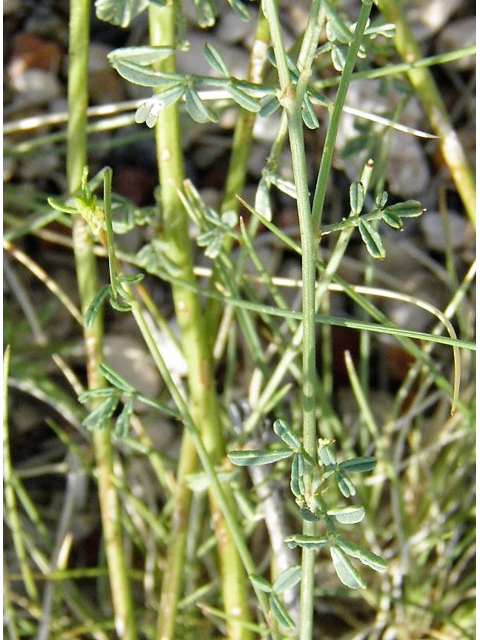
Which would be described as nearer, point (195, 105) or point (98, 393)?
point (195, 105)

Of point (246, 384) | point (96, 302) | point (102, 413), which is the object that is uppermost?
point (96, 302)

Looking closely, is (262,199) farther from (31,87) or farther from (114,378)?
(31,87)

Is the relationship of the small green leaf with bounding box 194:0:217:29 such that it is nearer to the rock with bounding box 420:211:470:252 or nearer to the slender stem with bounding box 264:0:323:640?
the slender stem with bounding box 264:0:323:640

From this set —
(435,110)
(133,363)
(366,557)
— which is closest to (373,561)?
(366,557)

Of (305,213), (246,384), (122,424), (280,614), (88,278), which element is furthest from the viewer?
(246,384)

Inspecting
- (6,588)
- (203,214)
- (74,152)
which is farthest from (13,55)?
(6,588)

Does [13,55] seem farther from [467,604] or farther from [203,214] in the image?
[467,604]
